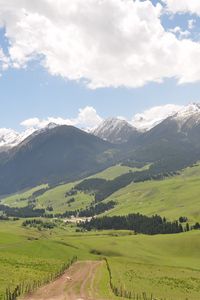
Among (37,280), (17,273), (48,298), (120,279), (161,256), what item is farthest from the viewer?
(161,256)

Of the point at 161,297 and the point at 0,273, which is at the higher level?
the point at 0,273

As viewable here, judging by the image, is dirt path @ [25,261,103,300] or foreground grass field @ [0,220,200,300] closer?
dirt path @ [25,261,103,300]

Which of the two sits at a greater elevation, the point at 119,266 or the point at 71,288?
the point at 119,266

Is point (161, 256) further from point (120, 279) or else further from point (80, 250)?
point (120, 279)

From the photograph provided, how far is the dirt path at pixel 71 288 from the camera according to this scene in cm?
7544

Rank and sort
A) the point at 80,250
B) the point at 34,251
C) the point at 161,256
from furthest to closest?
the point at 161,256 → the point at 80,250 → the point at 34,251

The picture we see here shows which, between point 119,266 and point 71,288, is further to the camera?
point 119,266

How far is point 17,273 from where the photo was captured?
9525 cm

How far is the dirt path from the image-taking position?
247ft

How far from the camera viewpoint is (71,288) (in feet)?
278

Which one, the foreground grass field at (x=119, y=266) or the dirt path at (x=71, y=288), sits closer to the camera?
the dirt path at (x=71, y=288)

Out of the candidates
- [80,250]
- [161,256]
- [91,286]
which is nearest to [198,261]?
[161,256]

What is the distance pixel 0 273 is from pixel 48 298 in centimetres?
2307

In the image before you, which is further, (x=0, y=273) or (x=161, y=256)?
(x=161, y=256)
